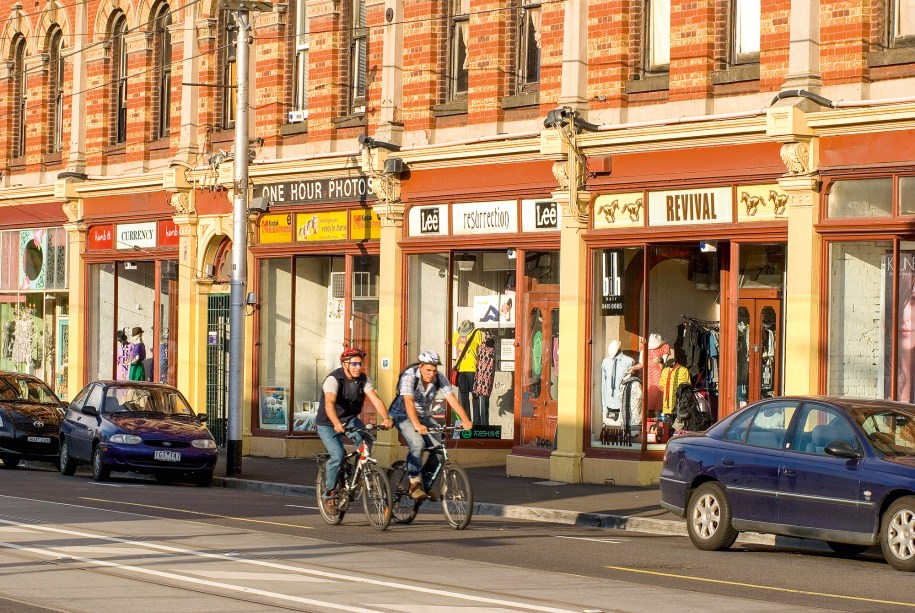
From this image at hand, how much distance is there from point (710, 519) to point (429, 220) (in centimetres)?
1134

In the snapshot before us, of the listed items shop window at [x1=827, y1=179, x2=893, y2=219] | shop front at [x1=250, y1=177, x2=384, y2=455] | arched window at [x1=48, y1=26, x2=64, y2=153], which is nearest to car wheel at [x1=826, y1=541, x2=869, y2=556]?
shop window at [x1=827, y1=179, x2=893, y2=219]

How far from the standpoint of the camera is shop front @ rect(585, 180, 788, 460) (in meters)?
21.1

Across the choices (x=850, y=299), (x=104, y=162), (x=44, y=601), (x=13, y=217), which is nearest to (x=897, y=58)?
(x=850, y=299)

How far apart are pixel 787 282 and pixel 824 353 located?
0.99 m

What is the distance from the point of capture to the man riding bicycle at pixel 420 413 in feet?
55.0

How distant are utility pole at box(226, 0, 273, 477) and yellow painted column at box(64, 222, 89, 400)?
10.7 m

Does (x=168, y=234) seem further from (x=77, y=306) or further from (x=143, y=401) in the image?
(x=143, y=401)

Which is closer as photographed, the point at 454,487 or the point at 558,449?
the point at 454,487

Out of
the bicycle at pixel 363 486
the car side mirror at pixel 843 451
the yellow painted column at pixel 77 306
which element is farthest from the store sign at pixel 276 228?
the car side mirror at pixel 843 451

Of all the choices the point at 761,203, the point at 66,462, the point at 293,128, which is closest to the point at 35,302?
the point at 293,128

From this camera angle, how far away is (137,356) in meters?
33.2

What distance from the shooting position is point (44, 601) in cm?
1098

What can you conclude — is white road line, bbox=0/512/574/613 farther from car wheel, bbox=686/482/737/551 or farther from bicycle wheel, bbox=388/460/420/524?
car wheel, bbox=686/482/737/551

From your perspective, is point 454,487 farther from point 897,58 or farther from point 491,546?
point 897,58
